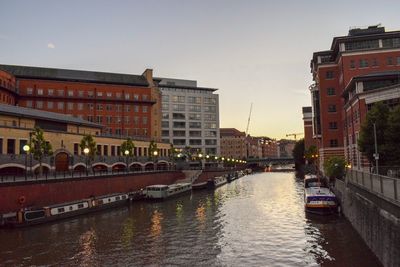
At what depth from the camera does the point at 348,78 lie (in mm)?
87375

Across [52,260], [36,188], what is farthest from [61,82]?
[52,260]

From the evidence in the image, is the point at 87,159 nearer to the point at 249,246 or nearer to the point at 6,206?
the point at 6,206

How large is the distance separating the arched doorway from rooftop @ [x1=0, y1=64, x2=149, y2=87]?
Result: 5966cm

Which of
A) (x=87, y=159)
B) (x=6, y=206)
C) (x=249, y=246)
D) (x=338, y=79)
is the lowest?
(x=249, y=246)

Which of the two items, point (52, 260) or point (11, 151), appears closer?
point (52, 260)

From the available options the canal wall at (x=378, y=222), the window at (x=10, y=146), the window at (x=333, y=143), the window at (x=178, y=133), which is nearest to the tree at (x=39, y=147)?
the window at (x=10, y=146)

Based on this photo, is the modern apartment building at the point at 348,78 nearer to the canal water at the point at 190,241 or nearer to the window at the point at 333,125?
the window at the point at 333,125

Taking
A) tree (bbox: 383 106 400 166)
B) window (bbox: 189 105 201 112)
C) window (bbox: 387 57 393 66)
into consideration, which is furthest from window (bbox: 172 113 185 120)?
tree (bbox: 383 106 400 166)

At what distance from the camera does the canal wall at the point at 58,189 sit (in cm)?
4447

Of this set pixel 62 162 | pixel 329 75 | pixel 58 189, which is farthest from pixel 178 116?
pixel 58 189

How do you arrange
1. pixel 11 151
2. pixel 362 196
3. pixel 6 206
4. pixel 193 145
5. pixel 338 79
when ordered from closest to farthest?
pixel 362 196, pixel 6 206, pixel 11 151, pixel 338 79, pixel 193 145

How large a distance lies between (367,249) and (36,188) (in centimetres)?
3942

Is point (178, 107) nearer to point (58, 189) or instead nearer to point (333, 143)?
point (333, 143)

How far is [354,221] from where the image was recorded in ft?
125
